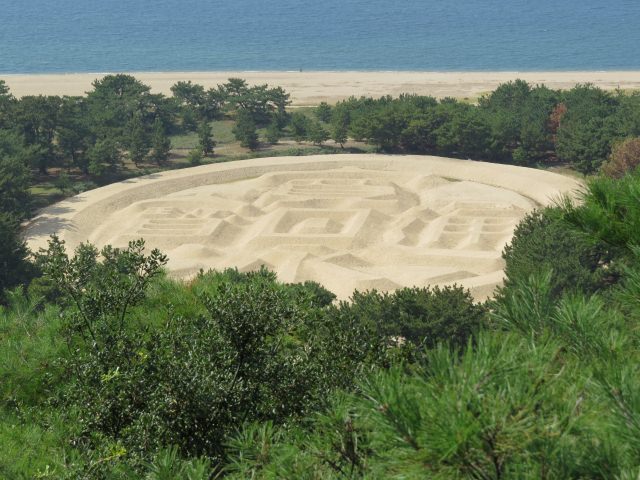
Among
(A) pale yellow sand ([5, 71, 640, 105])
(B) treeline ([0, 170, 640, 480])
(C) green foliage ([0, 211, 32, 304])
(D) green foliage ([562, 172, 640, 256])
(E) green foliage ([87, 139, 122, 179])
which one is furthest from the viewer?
(A) pale yellow sand ([5, 71, 640, 105])

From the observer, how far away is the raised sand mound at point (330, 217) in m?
41.0

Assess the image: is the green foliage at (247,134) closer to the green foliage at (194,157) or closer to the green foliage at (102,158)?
the green foliage at (194,157)

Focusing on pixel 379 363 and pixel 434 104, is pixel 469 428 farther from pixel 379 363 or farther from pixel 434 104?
pixel 434 104

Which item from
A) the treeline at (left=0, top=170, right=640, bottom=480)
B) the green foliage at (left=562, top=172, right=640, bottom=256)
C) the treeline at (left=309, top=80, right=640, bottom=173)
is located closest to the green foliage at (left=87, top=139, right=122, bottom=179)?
the treeline at (left=309, top=80, right=640, bottom=173)

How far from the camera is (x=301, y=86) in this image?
10475cm

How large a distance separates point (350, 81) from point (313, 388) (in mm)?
99149

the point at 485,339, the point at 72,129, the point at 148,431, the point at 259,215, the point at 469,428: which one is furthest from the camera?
the point at 72,129

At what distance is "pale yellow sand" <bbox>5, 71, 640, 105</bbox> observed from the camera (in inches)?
3839

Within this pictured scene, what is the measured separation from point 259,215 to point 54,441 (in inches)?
1504

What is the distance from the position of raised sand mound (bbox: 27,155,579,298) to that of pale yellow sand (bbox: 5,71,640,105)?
35393 millimetres

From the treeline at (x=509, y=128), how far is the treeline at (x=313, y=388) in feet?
153

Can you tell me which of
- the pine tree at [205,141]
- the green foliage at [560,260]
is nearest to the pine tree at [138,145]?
Result: the pine tree at [205,141]

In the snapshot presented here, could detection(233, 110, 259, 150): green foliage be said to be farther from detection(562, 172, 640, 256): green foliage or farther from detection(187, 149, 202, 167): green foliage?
detection(562, 172, 640, 256): green foliage

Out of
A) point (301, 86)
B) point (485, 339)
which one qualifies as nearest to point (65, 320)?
point (485, 339)
